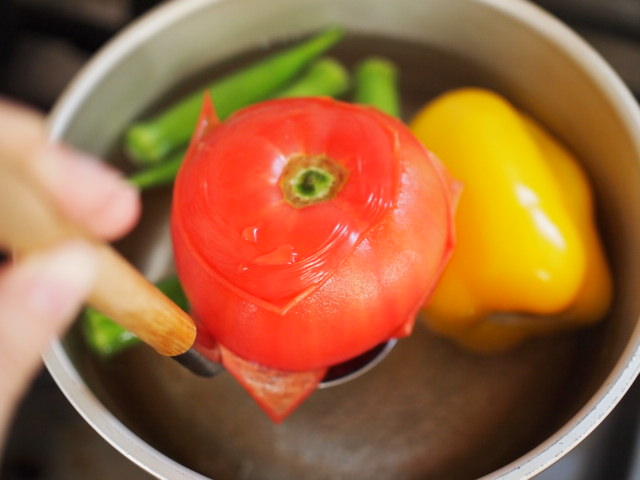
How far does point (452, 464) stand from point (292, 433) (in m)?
0.15

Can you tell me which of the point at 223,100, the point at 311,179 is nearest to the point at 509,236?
the point at 311,179

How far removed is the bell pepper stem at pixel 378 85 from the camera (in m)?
0.75

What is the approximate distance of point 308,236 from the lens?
0.47 metres

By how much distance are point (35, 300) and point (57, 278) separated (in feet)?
0.05

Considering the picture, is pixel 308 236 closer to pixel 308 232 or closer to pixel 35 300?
pixel 308 232

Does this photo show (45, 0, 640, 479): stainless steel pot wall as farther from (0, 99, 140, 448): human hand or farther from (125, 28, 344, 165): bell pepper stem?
(0, 99, 140, 448): human hand

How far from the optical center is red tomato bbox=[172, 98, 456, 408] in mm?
471

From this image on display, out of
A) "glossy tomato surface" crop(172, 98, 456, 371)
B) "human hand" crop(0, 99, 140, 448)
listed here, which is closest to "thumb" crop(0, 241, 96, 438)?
"human hand" crop(0, 99, 140, 448)

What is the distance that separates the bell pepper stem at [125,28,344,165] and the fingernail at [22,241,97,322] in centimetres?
47

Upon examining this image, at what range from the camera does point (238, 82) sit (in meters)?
0.78

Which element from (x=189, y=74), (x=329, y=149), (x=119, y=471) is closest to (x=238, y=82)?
(x=189, y=74)

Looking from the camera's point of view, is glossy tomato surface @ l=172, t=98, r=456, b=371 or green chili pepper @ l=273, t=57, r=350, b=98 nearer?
glossy tomato surface @ l=172, t=98, r=456, b=371

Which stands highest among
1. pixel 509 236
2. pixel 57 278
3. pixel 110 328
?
pixel 57 278

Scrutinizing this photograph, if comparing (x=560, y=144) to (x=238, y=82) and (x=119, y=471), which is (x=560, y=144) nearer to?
(x=238, y=82)
